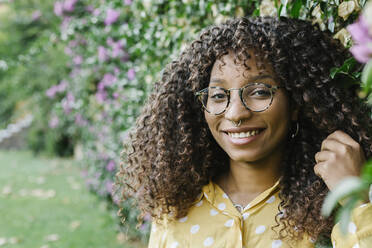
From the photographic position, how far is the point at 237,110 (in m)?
1.38

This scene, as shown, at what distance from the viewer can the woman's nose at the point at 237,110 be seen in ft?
4.52

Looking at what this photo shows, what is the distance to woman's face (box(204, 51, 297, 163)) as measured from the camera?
1.39 meters

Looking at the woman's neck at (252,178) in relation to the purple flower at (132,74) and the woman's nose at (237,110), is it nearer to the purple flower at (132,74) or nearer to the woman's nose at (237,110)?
the woman's nose at (237,110)

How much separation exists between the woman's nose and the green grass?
8.76ft

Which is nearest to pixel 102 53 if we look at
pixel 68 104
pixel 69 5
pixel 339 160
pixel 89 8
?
pixel 89 8

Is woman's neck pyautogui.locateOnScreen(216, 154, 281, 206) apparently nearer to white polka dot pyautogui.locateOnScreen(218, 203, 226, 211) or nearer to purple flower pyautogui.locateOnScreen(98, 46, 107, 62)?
white polka dot pyautogui.locateOnScreen(218, 203, 226, 211)

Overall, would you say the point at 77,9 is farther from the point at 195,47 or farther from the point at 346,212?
the point at 346,212

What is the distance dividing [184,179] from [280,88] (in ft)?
1.78

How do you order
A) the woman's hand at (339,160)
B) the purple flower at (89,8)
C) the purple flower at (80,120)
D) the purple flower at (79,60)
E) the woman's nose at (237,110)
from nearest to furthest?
the woman's hand at (339,160) → the woman's nose at (237,110) → the purple flower at (89,8) → the purple flower at (80,120) → the purple flower at (79,60)

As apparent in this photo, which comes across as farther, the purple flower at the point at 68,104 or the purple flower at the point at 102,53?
the purple flower at the point at 68,104

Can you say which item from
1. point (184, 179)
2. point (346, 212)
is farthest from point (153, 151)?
point (346, 212)

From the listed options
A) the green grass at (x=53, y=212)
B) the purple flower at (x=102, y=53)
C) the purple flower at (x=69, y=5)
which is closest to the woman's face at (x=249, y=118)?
the purple flower at (x=102, y=53)

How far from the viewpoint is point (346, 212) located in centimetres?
60

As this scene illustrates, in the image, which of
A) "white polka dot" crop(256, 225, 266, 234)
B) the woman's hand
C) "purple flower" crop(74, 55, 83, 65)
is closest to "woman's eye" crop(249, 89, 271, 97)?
the woman's hand
